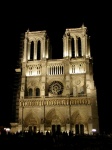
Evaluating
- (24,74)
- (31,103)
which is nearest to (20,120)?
(31,103)

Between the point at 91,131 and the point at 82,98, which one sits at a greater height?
the point at 82,98

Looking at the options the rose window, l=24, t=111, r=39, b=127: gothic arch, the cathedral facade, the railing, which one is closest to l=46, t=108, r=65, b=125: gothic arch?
the cathedral facade

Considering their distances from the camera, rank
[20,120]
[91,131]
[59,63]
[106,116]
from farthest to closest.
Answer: [106,116] < [59,63] < [20,120] < [91,131]

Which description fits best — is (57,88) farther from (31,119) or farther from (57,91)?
(31,119)

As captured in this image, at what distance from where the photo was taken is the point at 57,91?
4753 cm

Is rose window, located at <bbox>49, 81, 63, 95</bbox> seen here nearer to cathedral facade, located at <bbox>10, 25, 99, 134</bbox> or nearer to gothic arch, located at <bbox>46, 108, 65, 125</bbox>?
cathedral facade, located at <bbox>10, 25, 99, 134</bbox>

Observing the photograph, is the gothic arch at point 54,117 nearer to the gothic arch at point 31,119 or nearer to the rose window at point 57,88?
the gothic arch at point 31,119

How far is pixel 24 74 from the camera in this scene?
48.6 meters

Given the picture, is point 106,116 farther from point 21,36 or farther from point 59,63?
point 21,36

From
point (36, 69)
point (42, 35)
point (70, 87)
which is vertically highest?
point (42, 35)

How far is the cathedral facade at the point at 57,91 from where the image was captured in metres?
44.1

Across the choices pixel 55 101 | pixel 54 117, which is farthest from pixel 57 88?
pixel 54 117

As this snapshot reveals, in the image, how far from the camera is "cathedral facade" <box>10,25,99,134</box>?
4412 cm

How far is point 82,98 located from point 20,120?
1174 centimetres
